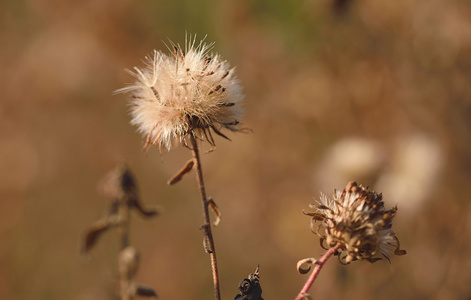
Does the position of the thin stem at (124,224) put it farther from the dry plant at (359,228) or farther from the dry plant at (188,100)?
the dry plant at (359,228)

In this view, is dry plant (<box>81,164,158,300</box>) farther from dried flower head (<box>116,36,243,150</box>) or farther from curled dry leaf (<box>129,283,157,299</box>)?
dried flower head (<box>116,36,243,150</box>)

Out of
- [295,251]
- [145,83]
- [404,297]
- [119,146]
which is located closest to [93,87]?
[119,146]

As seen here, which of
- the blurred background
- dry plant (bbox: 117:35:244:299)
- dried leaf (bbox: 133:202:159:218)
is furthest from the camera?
the blurred background

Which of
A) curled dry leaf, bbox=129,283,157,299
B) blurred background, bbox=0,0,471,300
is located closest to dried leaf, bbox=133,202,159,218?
curled dry leaf, bbox=129,283,157,299

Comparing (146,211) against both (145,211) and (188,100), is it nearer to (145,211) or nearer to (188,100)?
(145,211)

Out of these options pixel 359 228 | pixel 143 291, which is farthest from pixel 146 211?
pixel 359 228

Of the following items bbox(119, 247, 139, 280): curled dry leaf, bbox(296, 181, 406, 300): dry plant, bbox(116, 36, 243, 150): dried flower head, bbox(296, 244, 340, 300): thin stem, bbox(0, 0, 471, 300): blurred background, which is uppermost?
bbox(0, 0, 471, 300): blurred background

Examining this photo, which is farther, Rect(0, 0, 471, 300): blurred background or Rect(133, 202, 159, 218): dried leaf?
Rect(0, 0, 471, 300): blurred background

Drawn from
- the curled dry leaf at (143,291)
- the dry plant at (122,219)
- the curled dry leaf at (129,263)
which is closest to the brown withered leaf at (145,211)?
the dry plant at (122,219)
